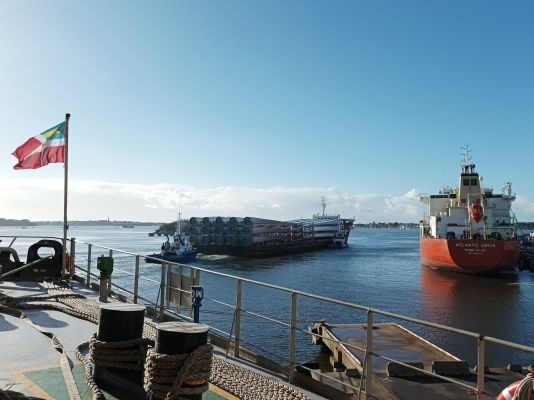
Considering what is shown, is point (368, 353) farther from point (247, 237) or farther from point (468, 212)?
point (247, 237)

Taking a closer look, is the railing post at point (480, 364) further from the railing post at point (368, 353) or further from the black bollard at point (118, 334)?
the black bollard at point (118, 334)

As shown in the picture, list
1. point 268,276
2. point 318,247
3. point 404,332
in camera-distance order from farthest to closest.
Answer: point 318,247 → point 268,276 → point 404,332

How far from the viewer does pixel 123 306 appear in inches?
171

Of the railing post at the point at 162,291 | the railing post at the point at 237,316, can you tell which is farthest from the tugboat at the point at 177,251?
the railing post at the point at 237,316

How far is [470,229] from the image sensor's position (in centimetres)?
4512

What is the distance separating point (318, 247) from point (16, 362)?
3750 inches

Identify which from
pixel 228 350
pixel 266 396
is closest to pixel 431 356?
pixel 228 350

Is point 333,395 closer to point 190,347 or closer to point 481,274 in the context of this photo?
point 190,347

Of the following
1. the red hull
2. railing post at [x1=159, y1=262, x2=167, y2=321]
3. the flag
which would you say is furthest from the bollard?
the red hull

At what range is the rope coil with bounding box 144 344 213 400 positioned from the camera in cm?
325

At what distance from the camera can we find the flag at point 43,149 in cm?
1173

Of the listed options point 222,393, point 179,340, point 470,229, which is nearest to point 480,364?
point 179,340

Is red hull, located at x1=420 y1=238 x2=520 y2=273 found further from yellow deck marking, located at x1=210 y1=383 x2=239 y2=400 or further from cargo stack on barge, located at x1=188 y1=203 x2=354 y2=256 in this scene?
yellow deck marking, located at x1=210 y1=383 x2=239 y2=400

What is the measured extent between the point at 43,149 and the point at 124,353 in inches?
365
